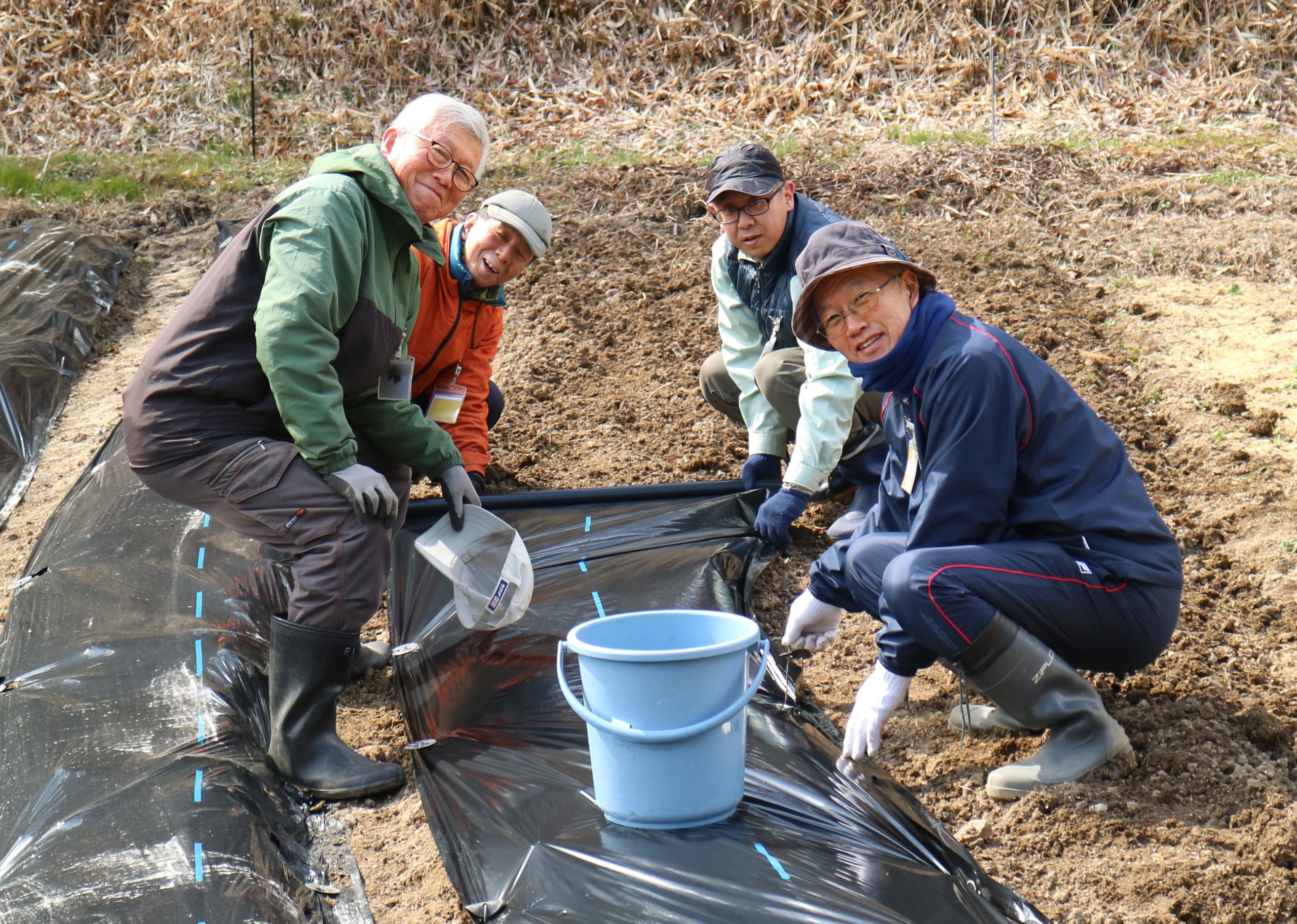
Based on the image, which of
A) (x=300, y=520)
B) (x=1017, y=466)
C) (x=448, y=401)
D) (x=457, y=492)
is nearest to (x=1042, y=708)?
(x=1017, y=466)

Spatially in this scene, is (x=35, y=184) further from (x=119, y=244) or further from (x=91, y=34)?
(x=91, y=34)

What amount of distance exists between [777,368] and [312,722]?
1546mm

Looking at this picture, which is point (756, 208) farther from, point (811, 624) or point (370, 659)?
point (370, 659)

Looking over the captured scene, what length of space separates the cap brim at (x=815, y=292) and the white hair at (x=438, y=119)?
2.63 feet

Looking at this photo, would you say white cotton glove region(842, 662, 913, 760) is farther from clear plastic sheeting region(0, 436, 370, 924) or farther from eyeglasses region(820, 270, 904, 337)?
clear plastic sheeting region(0, 436, 370, 924)

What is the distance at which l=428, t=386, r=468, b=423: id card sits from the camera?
9.91 feet

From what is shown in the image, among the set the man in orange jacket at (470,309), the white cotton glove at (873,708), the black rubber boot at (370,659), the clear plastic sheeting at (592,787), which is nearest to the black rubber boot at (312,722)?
the clear plastic sheeting at (592,787)

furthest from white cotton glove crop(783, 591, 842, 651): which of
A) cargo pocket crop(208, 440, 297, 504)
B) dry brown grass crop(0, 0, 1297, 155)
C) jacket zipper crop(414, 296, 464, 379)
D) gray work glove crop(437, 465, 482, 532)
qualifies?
dry brown grass crop(0, 0, 1297, 155)

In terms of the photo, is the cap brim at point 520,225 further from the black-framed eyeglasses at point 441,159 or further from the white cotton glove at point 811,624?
the white cotton glove at point 811,624

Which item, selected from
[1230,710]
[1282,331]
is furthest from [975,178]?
[1230,710]

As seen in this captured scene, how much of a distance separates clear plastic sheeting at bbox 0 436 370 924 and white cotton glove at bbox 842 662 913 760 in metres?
0.94

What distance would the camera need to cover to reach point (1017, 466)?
192 cm

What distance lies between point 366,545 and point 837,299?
1057mm

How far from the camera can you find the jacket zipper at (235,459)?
2.23 meters
